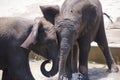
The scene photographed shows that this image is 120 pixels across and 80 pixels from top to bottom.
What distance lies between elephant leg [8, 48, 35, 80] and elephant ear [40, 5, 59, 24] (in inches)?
33.0

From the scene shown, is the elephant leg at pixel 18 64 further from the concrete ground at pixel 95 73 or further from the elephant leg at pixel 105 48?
the elephant leg at pixel 105 48

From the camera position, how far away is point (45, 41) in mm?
6613

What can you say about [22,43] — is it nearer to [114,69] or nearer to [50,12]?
[50,12]

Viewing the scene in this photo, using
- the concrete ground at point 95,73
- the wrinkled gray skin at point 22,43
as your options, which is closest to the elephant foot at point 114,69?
the concrete ground at point 95,73

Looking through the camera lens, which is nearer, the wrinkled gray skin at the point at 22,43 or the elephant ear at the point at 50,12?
the wrinkled gray skin at the point at 22,43

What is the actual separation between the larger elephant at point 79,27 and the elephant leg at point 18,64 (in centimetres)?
51

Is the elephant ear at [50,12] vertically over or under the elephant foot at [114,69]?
over

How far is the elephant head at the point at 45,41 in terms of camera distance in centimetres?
655

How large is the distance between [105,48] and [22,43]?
2950 mm

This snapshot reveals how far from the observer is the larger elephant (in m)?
7.10

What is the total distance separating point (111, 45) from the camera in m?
9.70

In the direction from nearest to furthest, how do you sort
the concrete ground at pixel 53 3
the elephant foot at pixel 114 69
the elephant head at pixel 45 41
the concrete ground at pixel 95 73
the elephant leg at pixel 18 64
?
the elephant leg at pixel 18 64
the elephant head at pixel 45 41
the concrete ground at pixel 95 73
the concrete ground at pixel 53 3
the elephant foot at pixel 114 69

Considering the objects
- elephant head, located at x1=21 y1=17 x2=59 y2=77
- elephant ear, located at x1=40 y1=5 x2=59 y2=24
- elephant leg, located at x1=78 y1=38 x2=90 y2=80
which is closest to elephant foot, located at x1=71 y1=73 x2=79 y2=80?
elephant leg, located at x1=78 y1=38 x2=90 y2=80

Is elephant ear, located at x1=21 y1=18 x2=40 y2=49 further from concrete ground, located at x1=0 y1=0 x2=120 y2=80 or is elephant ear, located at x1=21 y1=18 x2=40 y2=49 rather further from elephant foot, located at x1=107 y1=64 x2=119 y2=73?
elephant foot, located at x1=107 y1=64 x2=119 y2=73
